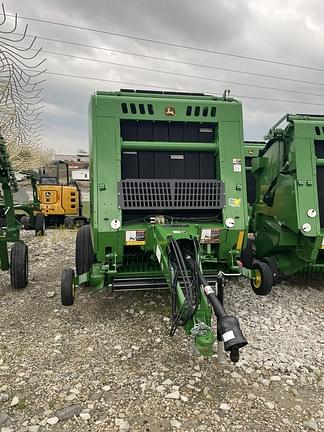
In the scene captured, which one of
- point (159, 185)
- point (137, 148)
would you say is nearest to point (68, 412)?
point (159, 185)

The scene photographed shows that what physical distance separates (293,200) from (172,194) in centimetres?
171

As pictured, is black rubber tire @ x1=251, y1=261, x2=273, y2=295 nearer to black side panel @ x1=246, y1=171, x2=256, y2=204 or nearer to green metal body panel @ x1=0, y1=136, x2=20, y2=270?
black side panel @ x1=246, y1=171, x2=256, y2=204

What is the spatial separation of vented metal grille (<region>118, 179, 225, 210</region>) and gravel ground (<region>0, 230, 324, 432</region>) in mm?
1307

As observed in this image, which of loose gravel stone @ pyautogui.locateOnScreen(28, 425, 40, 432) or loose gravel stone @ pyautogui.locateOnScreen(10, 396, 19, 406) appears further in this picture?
loose gravel stone @ pyautogui.locateOnScreen(10, 396, 19, 406)

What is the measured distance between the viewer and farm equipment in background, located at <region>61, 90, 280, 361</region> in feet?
12.6

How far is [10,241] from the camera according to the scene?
18.1ft

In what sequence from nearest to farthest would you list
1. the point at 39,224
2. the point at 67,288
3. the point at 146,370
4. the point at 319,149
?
the point at 146,370
the point at 67,288
the point at 319,149
the point at 39,224

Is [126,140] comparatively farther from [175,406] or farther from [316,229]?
Result: [175,406]

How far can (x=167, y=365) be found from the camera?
3113 mm

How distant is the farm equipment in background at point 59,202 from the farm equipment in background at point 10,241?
589 centimetres

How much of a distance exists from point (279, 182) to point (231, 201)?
5.22 ft

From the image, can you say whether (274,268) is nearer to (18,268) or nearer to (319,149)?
(319,149)

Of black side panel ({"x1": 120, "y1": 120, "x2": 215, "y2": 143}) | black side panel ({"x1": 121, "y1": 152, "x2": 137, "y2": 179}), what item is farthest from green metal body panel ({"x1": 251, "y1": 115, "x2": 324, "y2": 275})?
black side panel ({"x1": 121, "y1": 152, "x2": 137, "y2": 179})

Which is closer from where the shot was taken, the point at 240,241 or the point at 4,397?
the point at 4,397
